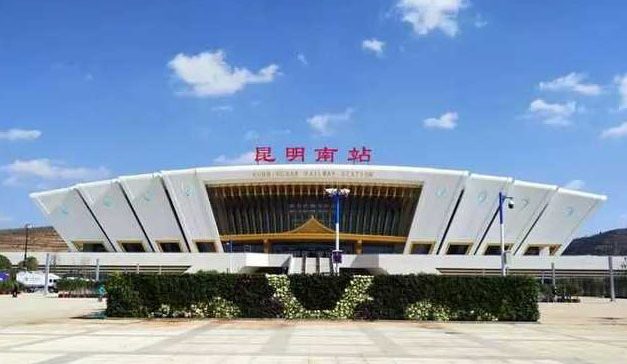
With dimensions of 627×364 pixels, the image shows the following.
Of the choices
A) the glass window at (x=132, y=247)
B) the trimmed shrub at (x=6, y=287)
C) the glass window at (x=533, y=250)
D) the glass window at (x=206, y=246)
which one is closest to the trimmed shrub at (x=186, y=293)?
the trimmed shrub at (x=6, y=287)

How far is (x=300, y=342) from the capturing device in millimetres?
17297

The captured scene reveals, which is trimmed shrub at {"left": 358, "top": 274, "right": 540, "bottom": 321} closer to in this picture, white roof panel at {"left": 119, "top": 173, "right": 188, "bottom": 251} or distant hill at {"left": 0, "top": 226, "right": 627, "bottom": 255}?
white roof panel at {"left": 119, "top": 173, "right": 188, "bottom": 251}

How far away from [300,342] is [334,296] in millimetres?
9180

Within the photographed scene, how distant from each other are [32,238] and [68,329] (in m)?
123

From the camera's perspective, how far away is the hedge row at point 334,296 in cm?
2620

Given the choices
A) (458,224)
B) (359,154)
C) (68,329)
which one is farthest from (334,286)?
(458,224)

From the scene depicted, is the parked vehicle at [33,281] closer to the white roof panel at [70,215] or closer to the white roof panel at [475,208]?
the white roof panel at [70,215]

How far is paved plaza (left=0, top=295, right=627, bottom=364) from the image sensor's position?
14016mm

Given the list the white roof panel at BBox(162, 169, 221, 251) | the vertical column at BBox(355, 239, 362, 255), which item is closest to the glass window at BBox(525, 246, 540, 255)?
the vertical column at BBox(355, 239, 362, 255)

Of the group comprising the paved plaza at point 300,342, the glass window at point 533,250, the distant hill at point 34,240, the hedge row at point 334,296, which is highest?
the distant hill at point 34,240

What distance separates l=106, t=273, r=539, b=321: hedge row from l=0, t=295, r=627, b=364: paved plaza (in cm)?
131

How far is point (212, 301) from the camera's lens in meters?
26.3

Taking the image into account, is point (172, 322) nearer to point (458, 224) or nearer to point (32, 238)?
point (458, 224)

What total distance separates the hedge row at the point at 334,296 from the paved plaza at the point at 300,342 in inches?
51.8
